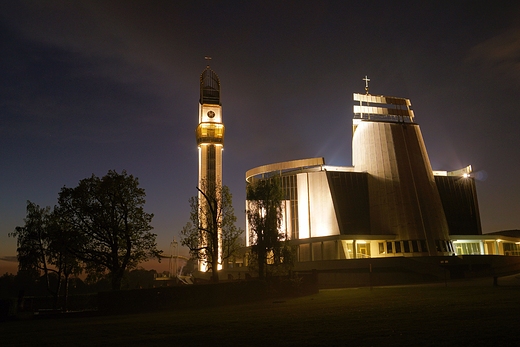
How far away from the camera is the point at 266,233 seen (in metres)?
34.1

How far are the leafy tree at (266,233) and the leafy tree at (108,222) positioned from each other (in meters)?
7.34

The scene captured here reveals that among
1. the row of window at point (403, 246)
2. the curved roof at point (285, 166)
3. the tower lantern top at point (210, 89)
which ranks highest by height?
the tower lantern top at point (210, 89)

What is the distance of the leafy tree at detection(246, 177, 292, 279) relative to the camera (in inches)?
1330

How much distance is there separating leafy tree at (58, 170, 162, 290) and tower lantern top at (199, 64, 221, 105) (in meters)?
51.3

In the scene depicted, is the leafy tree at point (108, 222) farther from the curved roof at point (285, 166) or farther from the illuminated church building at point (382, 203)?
the curved roof at point (285, 166)

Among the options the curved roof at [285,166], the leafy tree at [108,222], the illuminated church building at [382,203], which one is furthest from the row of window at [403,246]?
the leafy tree at [108,222]

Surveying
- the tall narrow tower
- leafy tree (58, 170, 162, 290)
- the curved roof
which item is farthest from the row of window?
leafy tree (58, 170, 162, 290)

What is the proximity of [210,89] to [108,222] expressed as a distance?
5513 cm

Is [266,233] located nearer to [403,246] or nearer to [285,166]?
[403,246]

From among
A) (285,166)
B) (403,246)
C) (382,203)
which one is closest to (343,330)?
(403,246)

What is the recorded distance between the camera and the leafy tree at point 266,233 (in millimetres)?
33787

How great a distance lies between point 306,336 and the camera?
13219mm

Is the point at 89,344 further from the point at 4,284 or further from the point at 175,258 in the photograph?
the point at 4,284

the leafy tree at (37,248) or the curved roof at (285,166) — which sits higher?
the curved roof at (285,166)
